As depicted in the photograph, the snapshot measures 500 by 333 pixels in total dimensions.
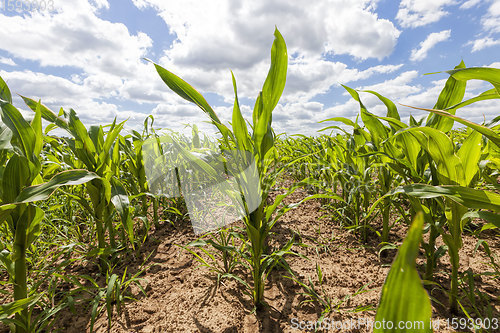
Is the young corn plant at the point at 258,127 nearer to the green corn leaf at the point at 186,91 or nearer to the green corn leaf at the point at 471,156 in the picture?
the green corn leaf at the point at 186,91

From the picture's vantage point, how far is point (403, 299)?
250 mm

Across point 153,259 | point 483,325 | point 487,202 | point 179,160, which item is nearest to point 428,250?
point 483,325

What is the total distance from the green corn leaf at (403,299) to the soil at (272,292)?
64cm

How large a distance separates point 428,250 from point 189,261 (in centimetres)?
109

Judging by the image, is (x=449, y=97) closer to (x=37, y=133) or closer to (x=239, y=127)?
(x=239, y=127)

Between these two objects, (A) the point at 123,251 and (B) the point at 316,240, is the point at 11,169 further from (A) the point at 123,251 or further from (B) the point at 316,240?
(B) the point at 316,240

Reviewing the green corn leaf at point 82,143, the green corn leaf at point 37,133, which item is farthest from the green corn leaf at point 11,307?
the green corn leaf at point 82,143

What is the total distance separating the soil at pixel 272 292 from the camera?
820 mm

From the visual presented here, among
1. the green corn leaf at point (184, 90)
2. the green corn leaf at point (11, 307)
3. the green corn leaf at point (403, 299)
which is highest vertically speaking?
the green corn leaf at point (184, 90)

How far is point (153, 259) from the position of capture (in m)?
1.26

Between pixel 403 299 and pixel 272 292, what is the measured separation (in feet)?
2.71

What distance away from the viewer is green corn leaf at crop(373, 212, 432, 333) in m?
0.23

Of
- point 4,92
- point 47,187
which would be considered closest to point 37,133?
point 4,92

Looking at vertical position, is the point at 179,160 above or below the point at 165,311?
above
